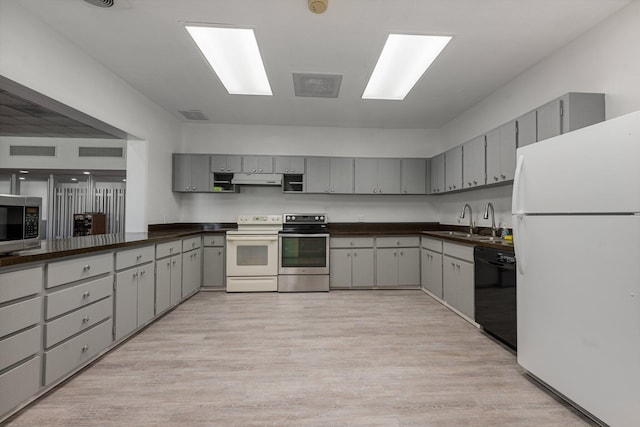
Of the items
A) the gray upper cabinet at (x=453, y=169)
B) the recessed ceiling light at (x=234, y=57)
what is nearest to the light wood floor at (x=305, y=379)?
the gray upper cabinet at (x=453, y=169)

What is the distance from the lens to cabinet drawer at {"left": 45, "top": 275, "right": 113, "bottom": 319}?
1.94 metres

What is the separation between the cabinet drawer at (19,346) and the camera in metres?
1.62

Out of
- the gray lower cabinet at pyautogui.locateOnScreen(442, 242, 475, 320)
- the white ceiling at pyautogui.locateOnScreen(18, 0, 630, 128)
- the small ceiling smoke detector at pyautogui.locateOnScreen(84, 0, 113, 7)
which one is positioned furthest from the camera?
the gray lower cabinet at pyautogui.locateOnScreen(442, 242, 475, 320)

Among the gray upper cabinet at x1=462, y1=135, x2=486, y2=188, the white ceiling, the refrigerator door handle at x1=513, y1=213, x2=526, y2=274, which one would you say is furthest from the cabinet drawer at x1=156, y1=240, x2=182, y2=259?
the gray upper cabinet at x1=462, y1=135, x2=486, y2=188

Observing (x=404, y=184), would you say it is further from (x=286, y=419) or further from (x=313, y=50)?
(x=286, y=419)

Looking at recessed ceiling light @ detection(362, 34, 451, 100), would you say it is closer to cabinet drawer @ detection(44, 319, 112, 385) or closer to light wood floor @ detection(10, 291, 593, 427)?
light wood floor @ detection(10, 291, 593, 427)

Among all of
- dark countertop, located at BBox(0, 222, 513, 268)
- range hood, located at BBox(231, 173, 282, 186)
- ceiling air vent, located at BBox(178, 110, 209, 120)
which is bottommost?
dark countertop, located at BBox(0, 222, 513, 268)

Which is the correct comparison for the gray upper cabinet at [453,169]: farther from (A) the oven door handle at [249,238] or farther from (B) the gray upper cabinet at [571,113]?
(A) the oven door handle at [249,238]

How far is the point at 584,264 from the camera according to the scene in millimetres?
1724

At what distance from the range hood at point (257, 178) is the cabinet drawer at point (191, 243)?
114 centimetres

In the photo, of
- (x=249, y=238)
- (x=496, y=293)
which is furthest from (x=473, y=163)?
(x=249, y=238)

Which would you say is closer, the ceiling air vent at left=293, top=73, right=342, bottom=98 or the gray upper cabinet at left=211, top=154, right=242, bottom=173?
the ceiling air vent at left=293, top=73, right=342, bottom=98

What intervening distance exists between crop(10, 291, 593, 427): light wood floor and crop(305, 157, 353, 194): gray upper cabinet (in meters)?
2.37

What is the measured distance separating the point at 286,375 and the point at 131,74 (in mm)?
3594
